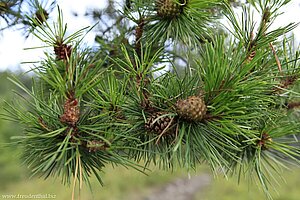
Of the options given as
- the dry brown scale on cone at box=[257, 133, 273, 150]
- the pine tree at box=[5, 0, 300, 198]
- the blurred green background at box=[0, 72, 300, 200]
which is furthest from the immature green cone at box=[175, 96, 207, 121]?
the blurred green background at box=[0, 72, 300, 200]

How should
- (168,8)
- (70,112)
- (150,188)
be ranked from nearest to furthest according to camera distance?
(70,112) → (168,8) → (150,188)

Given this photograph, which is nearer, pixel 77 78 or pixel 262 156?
pixel 77 78

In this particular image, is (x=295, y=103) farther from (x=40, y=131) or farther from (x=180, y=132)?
(x=40, y=131)

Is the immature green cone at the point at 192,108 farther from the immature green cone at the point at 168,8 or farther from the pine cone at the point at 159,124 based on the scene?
the immature green cone at the point at 168,8

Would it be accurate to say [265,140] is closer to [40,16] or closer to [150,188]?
[40,16]

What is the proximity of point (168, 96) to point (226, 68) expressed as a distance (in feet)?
0.31

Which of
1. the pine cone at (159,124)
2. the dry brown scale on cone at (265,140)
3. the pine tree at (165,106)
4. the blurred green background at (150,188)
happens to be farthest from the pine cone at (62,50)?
the blurred green background at (150,188)

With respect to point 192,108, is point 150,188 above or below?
below

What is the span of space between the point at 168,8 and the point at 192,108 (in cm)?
19

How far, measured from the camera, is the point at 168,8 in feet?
1.73

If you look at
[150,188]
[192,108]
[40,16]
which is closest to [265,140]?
[192,108]

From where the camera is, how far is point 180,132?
0.42 metres

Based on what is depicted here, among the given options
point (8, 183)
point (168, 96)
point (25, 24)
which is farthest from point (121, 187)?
point (168, 96)

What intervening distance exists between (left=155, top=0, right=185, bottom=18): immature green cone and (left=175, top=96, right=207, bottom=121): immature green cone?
17cm
